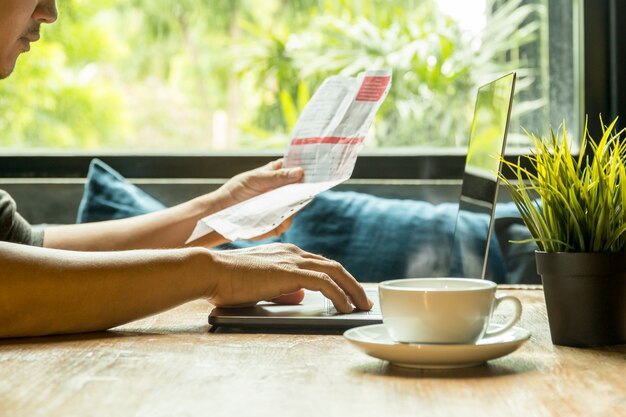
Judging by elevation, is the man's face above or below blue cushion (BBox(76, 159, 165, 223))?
above

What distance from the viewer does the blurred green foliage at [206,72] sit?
2.66 metres

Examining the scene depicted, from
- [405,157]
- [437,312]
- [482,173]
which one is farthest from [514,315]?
[405,157]

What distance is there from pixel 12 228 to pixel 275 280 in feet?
2.51

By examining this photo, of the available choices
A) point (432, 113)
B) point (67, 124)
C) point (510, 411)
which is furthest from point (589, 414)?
point (67, 124)

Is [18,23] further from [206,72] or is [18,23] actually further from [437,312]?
[206,72]

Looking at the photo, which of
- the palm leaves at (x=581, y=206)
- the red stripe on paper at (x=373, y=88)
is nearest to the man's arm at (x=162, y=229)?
the red stripe on paper at (x=373, y=88)

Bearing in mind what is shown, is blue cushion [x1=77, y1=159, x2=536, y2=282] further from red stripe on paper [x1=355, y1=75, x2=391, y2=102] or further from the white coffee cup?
the white coffee cup

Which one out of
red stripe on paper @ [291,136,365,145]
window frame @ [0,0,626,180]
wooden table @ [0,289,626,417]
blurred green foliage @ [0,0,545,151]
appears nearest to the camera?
wooden table @ [0,289,626,417]

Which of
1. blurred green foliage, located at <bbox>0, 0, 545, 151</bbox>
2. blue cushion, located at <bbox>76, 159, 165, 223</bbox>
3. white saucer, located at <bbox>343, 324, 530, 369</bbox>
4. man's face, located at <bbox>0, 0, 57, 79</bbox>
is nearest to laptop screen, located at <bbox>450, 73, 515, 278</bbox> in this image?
white saucer, located at <bbox>343, 324, 530, 369</bbox>

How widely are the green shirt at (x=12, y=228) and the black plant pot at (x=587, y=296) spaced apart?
3.38 ft

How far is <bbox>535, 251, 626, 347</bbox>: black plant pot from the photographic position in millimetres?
891

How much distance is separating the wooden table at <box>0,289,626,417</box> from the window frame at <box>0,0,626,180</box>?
1.53m

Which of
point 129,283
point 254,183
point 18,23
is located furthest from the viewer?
point 254,183

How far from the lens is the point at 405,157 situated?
2.49m
